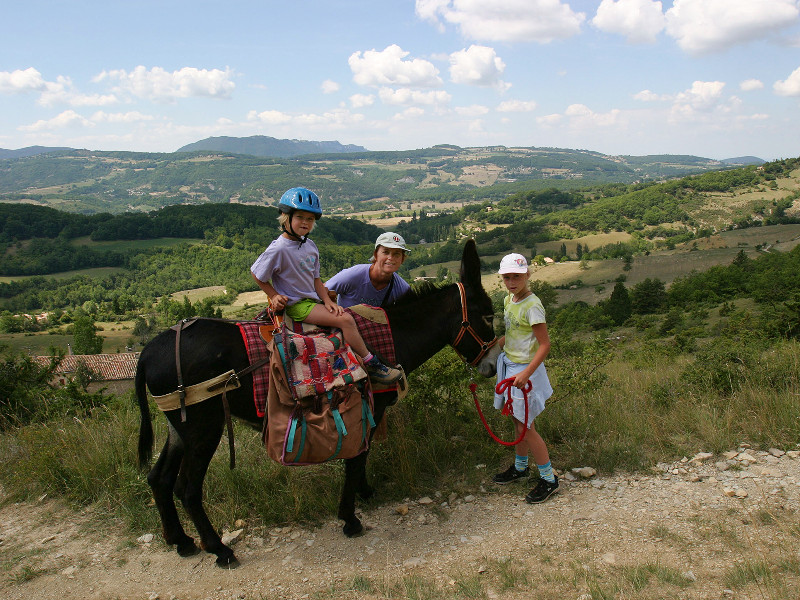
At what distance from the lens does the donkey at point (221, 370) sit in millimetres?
3525

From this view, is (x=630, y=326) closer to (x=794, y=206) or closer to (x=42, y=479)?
(x=42, y=479)

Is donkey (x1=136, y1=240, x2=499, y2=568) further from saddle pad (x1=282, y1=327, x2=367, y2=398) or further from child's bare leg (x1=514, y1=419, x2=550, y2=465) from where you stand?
child's bare leg (x1=514, y1=419, x2=550, y2=465)

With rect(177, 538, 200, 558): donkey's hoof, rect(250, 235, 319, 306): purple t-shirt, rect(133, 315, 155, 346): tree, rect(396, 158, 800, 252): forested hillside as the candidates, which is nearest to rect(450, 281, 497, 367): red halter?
rect(250, 235, 319, 306): purple t-shirt

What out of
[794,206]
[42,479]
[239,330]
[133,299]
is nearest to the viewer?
[239,330]

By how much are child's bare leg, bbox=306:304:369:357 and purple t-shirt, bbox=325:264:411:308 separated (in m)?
0.67

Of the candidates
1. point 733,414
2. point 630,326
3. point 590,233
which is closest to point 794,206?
point 590,233

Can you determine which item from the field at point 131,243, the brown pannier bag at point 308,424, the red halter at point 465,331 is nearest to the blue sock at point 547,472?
the red halter at point 465,331

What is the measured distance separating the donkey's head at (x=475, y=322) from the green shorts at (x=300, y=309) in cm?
125

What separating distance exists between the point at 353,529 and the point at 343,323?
63.7 inches

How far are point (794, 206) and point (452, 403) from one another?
472 feet

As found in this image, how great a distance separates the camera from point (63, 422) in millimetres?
5453

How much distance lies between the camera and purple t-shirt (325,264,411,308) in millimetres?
4359

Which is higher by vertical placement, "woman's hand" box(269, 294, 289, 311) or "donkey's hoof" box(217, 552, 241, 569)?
"woman's hand" box(269, 294, 289, 311)

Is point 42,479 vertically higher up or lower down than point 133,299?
higher up
